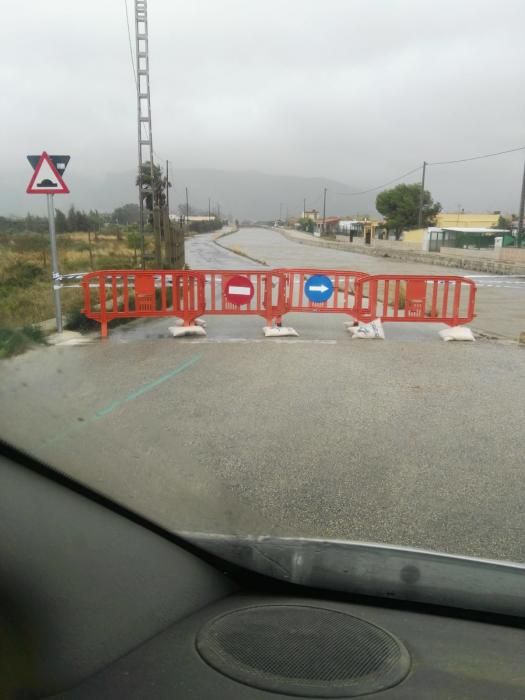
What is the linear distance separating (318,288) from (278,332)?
1149 millimetres

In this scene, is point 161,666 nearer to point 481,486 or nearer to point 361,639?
point 361,639

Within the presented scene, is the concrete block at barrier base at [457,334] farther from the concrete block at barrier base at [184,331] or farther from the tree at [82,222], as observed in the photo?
the tree at [82,222]

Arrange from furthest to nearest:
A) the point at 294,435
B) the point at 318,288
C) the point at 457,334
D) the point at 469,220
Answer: the point at 469,220 < the point at 318,288 < the point at 457,334 < the point at 294,435

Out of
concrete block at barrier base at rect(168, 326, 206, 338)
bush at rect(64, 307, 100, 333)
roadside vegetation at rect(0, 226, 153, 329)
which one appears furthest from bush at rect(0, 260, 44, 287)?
concrete block at barrier base at rect(168, 326, 206, 338)

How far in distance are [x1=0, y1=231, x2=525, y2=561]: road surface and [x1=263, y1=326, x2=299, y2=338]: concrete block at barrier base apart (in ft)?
3.07

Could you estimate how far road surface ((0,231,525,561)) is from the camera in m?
2.66

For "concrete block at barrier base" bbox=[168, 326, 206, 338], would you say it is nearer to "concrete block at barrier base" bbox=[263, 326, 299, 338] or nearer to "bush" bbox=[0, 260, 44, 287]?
"concrete block at barrier base" bbox=[263, 326, 299, 338]

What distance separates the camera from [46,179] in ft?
35.8

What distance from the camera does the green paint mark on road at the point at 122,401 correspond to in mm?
2343

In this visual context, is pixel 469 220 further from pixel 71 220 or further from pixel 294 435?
pixel 294 435

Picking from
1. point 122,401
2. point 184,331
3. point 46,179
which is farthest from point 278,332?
point 122,401

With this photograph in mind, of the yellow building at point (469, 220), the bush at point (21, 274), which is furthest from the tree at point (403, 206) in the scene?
the bush at point (21, 274)

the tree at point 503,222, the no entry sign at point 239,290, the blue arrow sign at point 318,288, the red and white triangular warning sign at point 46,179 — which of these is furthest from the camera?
the tree at point 503,222

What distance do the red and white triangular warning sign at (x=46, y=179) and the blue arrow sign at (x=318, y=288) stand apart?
15.0 ft
